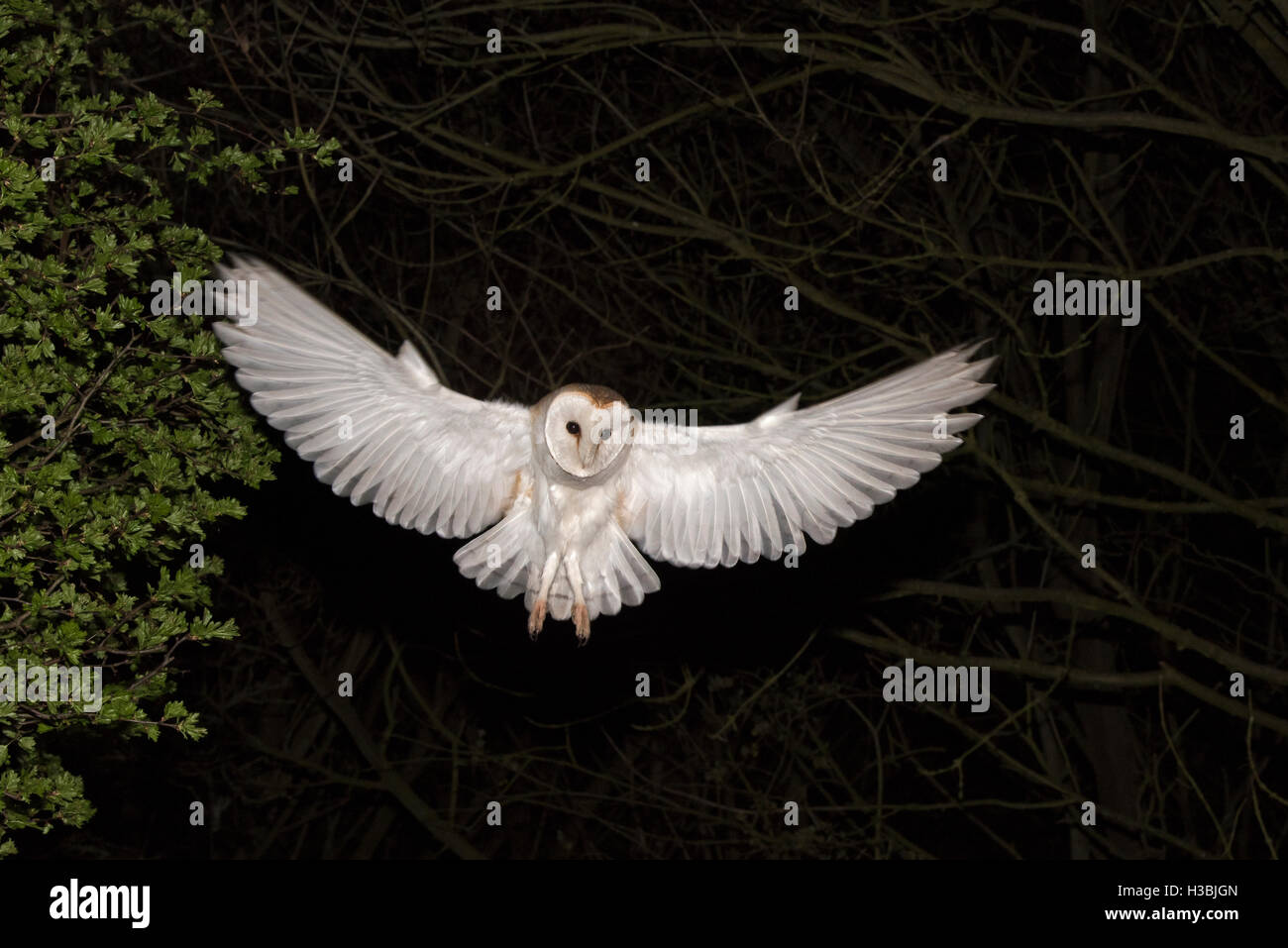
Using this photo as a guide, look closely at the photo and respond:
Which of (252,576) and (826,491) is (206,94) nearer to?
(826,491)

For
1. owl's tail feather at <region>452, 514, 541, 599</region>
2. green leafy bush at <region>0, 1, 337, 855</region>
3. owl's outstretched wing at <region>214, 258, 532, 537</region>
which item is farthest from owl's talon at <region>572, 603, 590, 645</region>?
green leafy bush at <region>0, 1, 337, 855</region>

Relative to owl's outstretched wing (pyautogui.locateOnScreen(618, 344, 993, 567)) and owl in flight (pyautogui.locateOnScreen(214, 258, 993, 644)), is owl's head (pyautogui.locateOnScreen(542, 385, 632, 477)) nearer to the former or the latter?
owl in flight (pyautogui.locateOnScreen(214, 258, 993, 644))

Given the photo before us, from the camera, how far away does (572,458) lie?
11.5ft

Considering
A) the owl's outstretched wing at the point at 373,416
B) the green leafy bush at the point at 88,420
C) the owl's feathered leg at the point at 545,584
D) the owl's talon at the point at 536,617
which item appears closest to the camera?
the green leafy bush at the point at 88,420

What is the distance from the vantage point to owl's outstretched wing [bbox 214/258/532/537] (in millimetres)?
3396

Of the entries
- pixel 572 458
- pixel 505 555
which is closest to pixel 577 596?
pixel 505 555

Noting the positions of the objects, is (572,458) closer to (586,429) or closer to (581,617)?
(586,429)

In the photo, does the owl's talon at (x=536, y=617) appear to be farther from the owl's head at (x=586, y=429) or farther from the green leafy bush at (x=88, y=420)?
the green leafy bush at (x=88, y=420)

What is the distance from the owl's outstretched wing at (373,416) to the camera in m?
3.40

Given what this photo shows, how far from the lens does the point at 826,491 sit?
148 inches

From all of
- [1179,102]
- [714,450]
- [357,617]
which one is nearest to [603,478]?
[714,450]

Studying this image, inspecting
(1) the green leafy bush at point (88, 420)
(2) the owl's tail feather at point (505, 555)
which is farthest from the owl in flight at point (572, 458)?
(1) the green leafy bush at point (88, 420)

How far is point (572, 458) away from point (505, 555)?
0.55m

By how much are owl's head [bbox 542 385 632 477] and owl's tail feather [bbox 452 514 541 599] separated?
45 centimetres
